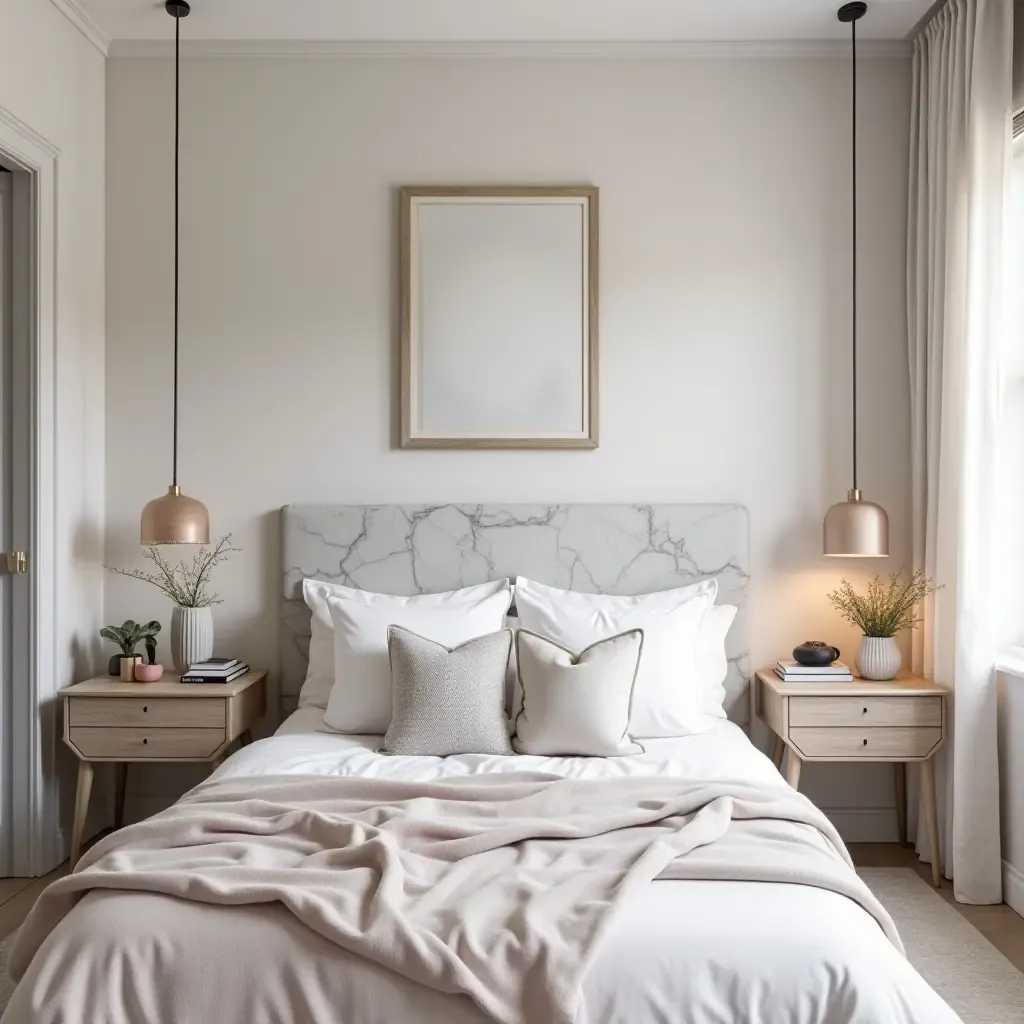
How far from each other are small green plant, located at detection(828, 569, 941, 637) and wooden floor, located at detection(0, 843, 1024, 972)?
0.81m

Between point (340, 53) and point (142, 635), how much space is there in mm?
2264

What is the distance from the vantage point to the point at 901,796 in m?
3.68

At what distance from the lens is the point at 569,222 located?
3744 mm

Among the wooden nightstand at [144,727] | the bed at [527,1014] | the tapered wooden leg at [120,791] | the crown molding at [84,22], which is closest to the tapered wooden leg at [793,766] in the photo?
the bed at [527,1014]

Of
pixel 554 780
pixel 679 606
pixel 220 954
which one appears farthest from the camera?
pixel 679 606

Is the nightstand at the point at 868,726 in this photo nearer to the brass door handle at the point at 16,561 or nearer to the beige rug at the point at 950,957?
the beige rug at the point at 950,957

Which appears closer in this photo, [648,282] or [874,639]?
[874,639]

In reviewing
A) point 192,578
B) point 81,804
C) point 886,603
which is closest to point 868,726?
point 886,603

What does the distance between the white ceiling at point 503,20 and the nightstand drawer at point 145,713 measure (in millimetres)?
2376

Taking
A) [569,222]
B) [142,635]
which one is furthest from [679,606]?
[142,635]

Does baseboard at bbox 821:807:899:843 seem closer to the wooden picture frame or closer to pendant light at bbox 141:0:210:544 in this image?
the wooden picture frame

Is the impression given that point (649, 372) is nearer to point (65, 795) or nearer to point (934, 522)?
point (934, 522)

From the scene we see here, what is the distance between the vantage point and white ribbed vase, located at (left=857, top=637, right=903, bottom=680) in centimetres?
346

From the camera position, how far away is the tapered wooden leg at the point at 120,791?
3740mm
